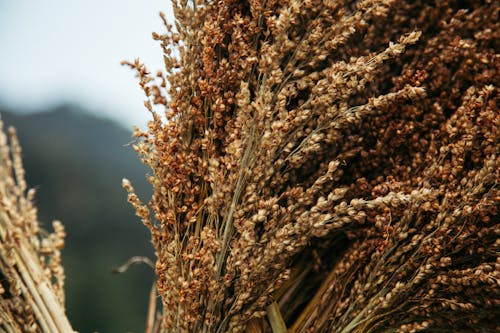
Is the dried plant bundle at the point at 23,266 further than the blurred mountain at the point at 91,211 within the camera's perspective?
No

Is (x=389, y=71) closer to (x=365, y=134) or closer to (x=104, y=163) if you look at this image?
(x=365, y=134)

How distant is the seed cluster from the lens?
0.93 metres

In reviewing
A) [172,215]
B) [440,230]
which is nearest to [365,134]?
[440,230]

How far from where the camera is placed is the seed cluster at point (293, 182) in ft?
3.04

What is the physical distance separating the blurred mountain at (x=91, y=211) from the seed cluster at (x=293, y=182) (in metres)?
1.16

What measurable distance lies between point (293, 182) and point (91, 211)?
1609 mm

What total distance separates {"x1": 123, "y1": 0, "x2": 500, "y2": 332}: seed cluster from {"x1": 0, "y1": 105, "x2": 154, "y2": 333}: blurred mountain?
1.16 m

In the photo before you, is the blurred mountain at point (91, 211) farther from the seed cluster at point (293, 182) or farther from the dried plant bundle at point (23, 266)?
the seed cluster at point (293, 182)

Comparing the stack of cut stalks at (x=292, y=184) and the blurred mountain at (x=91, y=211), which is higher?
the blurred mountain at (x=91, y=211)

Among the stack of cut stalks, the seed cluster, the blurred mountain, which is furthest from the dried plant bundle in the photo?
the blurred mountain

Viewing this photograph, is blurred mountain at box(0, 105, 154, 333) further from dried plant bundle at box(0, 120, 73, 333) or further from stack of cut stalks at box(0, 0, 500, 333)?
stack of cut stalks at box(0, 0, 500, 333)

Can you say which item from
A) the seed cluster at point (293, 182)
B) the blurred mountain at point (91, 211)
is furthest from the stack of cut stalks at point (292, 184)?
the blurred mountain at point (91, 211)

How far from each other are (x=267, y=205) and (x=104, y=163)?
1816mm

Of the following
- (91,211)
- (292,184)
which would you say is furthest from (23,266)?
(91,211)
